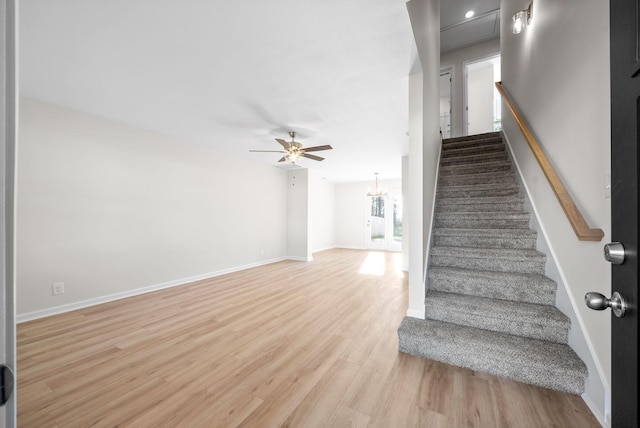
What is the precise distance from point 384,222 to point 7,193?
912 cm

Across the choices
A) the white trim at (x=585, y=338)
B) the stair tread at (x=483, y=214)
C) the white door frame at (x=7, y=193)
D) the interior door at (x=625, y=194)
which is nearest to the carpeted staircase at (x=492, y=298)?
the stair tread at (x=483, y=214)

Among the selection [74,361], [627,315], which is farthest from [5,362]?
[74,361]

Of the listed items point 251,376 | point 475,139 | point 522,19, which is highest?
point 522,19

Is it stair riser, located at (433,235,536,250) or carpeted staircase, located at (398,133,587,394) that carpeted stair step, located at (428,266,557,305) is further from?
stair riser, located at (433,235,536,250)

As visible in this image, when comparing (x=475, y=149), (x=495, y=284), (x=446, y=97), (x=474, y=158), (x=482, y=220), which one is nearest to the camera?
(x=495, y=284)

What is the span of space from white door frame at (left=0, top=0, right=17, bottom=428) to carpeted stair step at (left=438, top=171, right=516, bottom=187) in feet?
13.2

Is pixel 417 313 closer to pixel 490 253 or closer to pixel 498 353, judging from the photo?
pixel 498 353

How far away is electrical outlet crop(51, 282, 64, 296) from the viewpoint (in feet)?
10.2

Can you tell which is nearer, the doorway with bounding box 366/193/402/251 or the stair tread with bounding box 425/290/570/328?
the stair tread with bounding box 425/290/570/328

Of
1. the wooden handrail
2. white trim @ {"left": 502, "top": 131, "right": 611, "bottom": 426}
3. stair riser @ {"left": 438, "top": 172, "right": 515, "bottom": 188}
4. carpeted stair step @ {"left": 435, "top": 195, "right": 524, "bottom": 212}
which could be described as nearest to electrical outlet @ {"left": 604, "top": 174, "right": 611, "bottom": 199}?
the wooden handrail

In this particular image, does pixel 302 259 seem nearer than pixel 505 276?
No

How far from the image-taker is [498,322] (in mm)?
2051

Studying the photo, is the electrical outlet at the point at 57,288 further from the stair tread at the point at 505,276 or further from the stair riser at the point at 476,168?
the stair riser at the point at 476,168

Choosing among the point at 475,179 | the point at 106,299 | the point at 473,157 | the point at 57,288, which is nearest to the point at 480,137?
the point at 473,157
